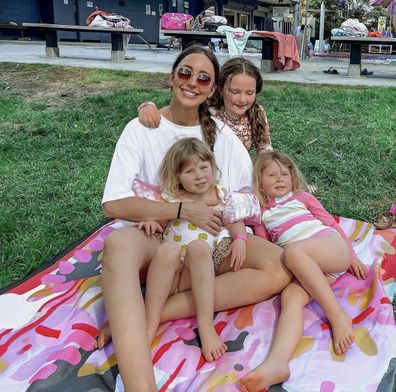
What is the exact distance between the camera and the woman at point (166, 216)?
1.93m

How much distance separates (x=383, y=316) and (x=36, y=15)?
21.5 m

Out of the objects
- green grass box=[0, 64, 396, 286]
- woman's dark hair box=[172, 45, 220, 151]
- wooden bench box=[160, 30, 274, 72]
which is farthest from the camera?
wooden bench box=[160, 30, 274, 72]

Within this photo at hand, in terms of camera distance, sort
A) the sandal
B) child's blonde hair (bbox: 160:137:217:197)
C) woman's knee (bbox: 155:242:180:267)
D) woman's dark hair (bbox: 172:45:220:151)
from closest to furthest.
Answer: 1. woman's knee (bbox: 155:242:180:267)
2. child's blonde hair (bbox: 160:137:217:197)
3. woman's dark hair (bbox: 172:45:220:151)
4. the sandal

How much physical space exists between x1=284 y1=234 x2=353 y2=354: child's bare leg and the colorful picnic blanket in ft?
0.21

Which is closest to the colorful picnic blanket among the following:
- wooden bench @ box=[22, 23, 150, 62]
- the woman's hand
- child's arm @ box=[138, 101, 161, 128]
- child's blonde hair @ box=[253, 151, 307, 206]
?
the woman's hand

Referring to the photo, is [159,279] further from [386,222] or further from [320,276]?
[386,222]

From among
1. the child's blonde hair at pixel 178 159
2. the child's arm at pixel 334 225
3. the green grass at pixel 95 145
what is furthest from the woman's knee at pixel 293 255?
the green grass at pixel 95 145

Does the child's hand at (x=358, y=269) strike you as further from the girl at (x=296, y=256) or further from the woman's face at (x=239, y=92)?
the woman's face at (x=239, y=92)

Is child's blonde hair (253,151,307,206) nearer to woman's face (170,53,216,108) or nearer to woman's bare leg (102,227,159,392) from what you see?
woman's face (170,53,216,108)

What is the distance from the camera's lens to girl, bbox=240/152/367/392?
2002 millimetres

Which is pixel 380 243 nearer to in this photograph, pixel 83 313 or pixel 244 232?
pixel 244 232

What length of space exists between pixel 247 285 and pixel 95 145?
3551 mm

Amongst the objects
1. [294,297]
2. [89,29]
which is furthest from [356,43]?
[294,297]

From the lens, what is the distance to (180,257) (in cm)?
223
